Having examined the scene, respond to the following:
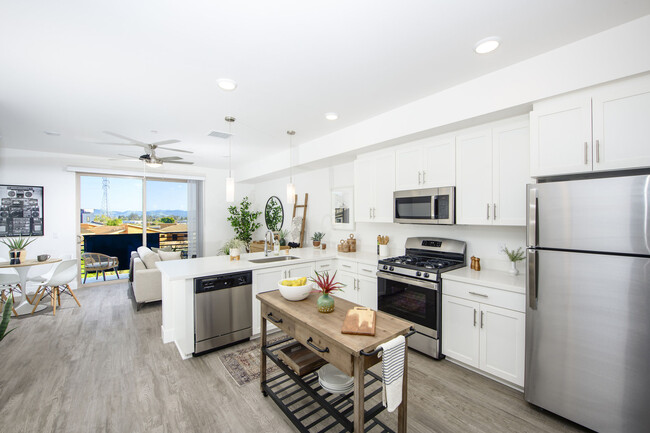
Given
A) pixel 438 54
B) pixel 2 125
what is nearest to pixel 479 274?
pixel 438 54

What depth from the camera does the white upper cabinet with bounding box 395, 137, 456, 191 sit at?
2.89 meters

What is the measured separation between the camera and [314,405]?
2.16 m

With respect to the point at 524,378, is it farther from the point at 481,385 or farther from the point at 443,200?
the point at 443,200

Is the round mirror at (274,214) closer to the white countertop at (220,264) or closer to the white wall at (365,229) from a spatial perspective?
the white wall at (365,229)

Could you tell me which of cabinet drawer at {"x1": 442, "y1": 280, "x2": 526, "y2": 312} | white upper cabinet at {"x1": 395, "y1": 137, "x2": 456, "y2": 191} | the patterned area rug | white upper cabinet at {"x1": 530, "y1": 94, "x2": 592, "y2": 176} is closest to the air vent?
white upper cabinet at {"x1": 395, "y1": 137, "x2": 456, "y2": 191}

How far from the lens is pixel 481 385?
240 centimetres

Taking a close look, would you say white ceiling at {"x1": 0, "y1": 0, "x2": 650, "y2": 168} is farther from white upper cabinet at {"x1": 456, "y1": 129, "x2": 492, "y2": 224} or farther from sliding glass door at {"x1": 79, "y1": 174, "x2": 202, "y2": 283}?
sliding glass door at {"x1": 79, "y1": 174, "x2": 202, "y2": 283}

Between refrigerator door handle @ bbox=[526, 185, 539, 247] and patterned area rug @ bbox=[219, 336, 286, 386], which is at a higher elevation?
refrigerator door handle @ bbox=[526, 185, 539, 247]

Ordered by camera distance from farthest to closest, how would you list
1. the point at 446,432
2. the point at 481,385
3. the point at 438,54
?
the point at 481,385 → the point at 438,54 → the point at 446,432

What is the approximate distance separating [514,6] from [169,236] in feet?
24.1

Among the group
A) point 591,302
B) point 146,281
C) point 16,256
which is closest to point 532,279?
point 591,302

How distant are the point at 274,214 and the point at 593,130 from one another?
5.28 m

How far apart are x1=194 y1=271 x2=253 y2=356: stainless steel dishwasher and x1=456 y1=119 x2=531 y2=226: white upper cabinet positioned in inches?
98.1

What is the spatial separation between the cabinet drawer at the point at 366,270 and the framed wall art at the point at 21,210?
597cm
